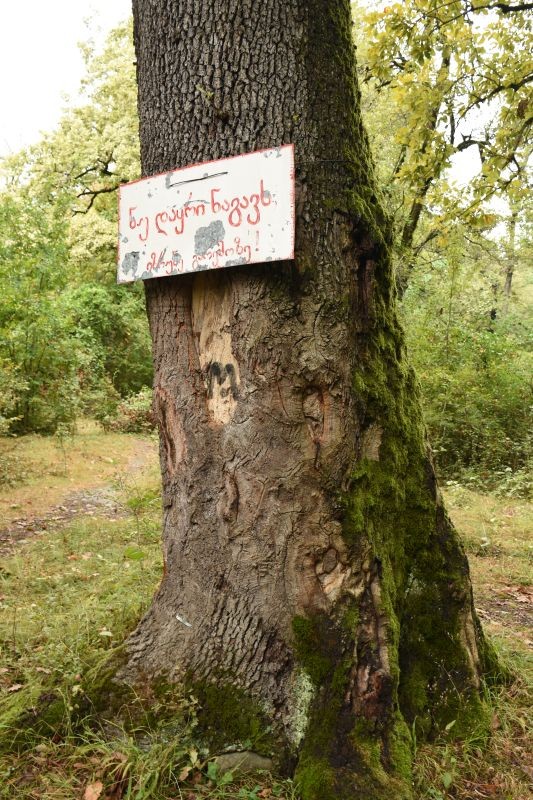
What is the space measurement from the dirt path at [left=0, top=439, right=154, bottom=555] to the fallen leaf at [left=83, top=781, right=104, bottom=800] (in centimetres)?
364

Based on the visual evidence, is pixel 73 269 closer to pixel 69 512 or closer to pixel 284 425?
pixel 69 512

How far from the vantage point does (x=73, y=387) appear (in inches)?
458

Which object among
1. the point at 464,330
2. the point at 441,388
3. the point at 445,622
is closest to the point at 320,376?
the point at 445,622

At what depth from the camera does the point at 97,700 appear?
251 centimetres

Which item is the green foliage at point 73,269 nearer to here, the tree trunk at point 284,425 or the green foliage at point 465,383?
the green foliage at point 465,383

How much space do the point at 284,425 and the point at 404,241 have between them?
10948 mm

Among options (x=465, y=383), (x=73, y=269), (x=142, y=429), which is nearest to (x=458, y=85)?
(x=465, y=383)

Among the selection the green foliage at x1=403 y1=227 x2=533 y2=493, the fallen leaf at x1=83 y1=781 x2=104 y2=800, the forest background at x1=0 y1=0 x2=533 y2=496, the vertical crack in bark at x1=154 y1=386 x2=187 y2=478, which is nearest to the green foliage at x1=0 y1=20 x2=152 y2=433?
the forest background at x1=0 y1=0 x2=533 y2=496

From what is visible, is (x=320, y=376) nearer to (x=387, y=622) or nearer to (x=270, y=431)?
(x=270, y=431)

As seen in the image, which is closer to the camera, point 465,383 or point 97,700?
point 97,700

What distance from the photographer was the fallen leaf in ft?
6.96

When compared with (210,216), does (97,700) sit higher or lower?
lower

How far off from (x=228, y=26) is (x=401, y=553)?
2355 mm

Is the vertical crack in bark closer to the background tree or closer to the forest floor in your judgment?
the forest floor
